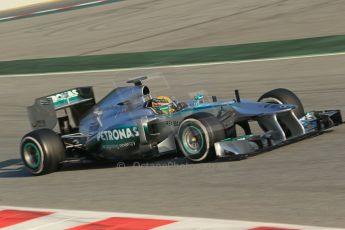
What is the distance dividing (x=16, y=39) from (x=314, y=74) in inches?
579

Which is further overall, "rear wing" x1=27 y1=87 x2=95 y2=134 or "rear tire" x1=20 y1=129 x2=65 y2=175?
"rear wing" x1=27 y1=87 x2=95 y2=134

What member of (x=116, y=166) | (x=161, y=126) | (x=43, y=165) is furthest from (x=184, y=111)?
(x=43, y=165)

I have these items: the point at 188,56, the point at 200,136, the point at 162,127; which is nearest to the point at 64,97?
the point at 162,127

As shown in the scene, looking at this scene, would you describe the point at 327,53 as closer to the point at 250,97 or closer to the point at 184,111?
the point at 250,97

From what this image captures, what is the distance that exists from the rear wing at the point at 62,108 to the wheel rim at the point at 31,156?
1.83ft

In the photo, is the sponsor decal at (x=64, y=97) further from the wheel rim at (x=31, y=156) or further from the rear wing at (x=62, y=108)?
the wheel rim at (x=31, y=156)

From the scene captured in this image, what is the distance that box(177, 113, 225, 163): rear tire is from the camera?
911cm

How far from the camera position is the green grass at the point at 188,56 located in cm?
1803

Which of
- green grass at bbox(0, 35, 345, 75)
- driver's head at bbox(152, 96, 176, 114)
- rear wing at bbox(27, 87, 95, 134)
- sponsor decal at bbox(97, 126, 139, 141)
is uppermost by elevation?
green grass at bbox(0, 35, 345, 75)

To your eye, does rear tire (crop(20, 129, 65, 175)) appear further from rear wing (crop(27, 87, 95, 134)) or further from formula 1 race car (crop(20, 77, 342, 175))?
rear wing (crop(27, 87, 95, 134))

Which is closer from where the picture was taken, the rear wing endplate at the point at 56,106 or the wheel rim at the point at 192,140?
the wheel rim at the point at 192,140

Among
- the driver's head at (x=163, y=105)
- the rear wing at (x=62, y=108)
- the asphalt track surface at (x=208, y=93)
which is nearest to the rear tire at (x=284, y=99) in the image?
the asphalt track surface at (x=208, y=93)

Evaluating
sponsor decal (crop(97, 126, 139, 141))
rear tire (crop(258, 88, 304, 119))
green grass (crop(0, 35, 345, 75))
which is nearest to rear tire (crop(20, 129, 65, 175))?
sponsor decal (crop(97, 126, 139, 141))

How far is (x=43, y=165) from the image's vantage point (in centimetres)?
1024
